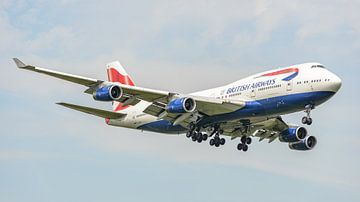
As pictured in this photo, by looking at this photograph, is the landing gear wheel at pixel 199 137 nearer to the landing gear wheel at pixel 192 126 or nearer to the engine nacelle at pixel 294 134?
the landing gear wheel at pixel 192 126

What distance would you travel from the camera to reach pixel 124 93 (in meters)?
72.1

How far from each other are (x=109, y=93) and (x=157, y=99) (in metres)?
4.84

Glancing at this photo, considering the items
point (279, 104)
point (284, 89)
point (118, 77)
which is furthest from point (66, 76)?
point (118, 77)

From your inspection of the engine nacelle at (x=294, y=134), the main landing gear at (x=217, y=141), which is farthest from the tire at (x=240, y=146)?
the engine nacelle at (x=294, y=134)

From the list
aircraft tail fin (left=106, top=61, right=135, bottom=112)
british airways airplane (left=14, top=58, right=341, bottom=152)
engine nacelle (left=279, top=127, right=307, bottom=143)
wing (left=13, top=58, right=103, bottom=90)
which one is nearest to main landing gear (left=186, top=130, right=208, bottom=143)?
british airways airplane (left=14, top=58, right=341, bottom=152)

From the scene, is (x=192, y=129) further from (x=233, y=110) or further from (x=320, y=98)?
(x=320, y=98)

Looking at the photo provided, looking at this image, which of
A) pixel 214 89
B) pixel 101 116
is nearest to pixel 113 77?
pixel 101 116

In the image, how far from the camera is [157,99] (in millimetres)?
73125

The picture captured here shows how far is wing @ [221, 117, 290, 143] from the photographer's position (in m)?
76.2

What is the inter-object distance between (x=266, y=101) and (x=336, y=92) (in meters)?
5.32

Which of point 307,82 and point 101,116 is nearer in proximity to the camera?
point 307,82

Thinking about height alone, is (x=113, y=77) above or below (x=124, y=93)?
above

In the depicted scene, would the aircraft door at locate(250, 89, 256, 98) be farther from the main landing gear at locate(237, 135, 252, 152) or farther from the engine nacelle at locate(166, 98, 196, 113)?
the main landing gear at locate(237, 135, 252, 152)

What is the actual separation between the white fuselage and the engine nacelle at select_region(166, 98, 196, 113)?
10.1 feet
